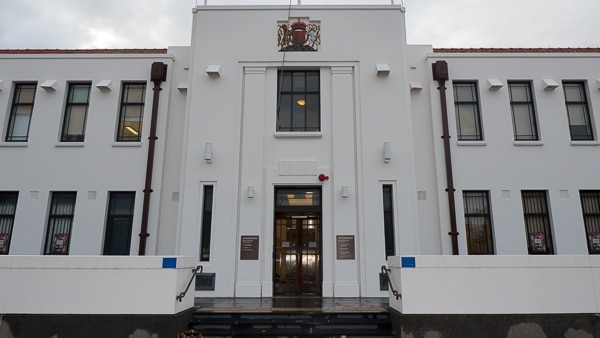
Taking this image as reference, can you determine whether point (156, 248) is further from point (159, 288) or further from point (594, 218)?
point (594, 218)

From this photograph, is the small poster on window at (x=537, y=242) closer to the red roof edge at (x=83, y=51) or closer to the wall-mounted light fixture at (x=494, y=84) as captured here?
the wall-mounted light fixture at (x=494, y=84)

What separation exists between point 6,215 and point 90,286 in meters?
7.00

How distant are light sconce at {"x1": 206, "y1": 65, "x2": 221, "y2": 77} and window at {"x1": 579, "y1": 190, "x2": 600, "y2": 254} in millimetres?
11459

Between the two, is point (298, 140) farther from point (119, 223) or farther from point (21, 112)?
point (21, 112)

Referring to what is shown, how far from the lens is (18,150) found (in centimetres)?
1221

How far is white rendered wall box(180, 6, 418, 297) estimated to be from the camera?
Answer: 423 inches

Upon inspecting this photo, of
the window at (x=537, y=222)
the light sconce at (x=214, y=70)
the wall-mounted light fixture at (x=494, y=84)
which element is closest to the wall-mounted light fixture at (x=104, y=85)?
the light sconce at (x=214, y=70)

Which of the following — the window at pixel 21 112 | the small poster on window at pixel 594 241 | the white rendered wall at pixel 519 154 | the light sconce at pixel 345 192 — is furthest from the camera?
the window at pixel 21 112

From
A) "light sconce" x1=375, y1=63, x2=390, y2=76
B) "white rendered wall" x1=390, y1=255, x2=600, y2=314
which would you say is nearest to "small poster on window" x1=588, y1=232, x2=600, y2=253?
"white rendered wall" x1=390, y1=255, x2=600, y2=314

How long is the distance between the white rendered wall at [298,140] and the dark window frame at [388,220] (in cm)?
16

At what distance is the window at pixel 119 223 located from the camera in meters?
11.6

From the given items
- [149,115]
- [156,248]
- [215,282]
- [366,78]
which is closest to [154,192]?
[156,248]

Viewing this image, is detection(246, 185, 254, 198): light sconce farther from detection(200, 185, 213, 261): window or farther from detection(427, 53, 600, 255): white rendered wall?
detection(427, 53, 600, 255): white rendered wall

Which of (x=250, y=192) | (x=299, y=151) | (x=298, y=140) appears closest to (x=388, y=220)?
(x=299, y=151)
